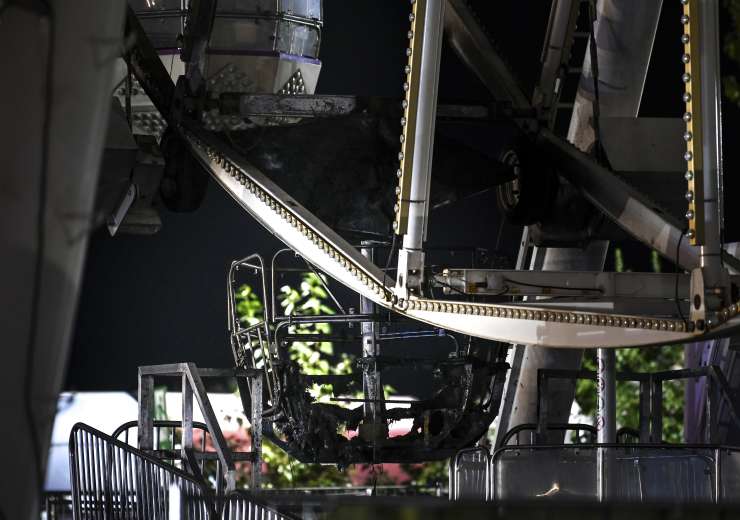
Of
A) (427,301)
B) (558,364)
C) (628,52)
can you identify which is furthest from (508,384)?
Result: (427,301)

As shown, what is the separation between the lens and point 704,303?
22.4 feet

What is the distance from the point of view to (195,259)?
1783 centimetres

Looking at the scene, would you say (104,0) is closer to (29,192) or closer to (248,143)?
(29,192)

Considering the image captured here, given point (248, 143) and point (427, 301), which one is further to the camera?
point (248, 143)

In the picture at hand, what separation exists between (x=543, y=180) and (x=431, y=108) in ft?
7.49

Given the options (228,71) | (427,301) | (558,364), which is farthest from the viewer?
(558,364)

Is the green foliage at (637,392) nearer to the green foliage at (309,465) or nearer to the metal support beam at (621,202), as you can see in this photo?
the green foliage at (309,465)

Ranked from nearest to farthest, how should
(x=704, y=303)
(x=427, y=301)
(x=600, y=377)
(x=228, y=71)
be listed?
(x=704, y=303) < (x=427, y=301) < (x=600, y=377) < (x=228, y=71)

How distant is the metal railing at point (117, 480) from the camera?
8.02m

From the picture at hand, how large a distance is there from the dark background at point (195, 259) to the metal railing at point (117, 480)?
869 cm

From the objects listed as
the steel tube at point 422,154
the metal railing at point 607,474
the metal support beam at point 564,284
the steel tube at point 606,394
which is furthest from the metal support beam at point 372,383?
the steel tube at point 422,154

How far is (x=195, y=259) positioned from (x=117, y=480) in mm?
9479

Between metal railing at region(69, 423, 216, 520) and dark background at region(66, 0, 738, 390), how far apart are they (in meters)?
8.69

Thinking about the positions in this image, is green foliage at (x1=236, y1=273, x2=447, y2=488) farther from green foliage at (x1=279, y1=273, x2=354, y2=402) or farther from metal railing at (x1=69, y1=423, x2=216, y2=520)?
metal railing at (x1=69, y1=423, x2=216, y2=520)
